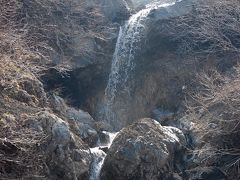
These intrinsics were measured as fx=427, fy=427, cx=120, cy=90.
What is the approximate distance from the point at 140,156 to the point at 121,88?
25.5 feet

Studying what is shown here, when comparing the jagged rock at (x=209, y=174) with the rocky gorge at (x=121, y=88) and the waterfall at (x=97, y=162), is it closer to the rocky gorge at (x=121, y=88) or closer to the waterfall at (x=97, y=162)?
the rocky gorge at (x=121, y=88)

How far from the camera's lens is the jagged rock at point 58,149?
975 centimetres

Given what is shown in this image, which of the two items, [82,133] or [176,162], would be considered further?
[82,133]

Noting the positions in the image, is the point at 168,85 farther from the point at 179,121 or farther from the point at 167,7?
the point at 167,7

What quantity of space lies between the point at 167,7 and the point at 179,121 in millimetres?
5827

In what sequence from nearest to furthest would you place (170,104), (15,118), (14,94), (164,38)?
(15,118)
(14,94)
(170,104)
(164,38)

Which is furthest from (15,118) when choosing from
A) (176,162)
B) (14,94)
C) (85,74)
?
(85,74)

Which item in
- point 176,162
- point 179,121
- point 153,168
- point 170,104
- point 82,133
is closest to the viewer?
point 153,168

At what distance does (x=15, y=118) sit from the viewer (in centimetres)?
902

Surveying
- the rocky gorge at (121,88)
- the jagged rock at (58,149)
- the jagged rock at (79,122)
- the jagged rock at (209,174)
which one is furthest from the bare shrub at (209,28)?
the jagged rock at (58,149)

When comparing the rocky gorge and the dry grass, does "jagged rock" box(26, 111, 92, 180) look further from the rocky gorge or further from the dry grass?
the dry grass

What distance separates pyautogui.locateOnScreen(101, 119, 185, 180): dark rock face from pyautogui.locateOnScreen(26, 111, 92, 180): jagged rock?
0.96 m

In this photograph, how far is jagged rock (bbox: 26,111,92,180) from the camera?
32.0 ft

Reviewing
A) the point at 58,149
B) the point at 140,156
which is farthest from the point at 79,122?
the point at 58,149
